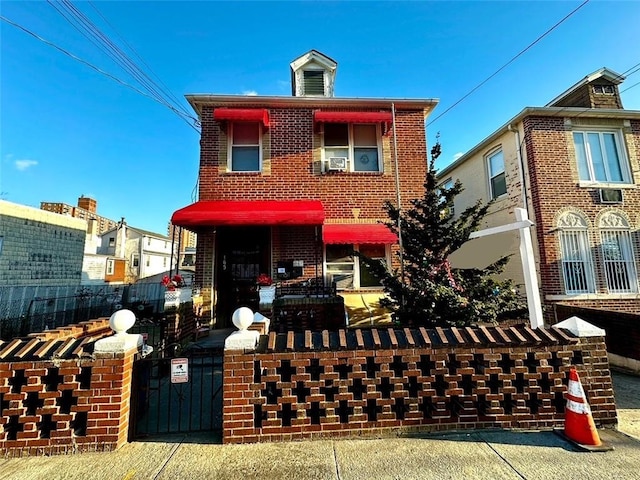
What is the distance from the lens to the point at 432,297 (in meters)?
5.16

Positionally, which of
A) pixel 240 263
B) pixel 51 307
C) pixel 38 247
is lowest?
pixel 51 307

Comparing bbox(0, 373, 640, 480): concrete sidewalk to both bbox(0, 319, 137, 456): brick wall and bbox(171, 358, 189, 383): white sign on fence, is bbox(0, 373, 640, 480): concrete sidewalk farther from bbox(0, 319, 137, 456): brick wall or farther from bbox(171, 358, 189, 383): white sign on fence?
bbox(171, 358, 189, 383): white sign on fence

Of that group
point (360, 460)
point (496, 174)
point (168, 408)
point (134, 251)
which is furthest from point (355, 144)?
point (134, 251)

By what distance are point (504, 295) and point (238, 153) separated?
8.06m

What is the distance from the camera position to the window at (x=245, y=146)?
372 inches

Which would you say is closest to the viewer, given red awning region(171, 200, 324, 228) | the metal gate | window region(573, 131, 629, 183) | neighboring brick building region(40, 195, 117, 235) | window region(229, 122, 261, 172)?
the metal gate

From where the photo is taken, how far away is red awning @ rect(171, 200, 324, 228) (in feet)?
24.6

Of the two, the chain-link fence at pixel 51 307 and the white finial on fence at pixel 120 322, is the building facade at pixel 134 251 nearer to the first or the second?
the chain-link fence at pixel 51 307

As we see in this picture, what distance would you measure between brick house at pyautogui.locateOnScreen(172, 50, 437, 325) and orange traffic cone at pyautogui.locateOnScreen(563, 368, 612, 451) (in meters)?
5.58

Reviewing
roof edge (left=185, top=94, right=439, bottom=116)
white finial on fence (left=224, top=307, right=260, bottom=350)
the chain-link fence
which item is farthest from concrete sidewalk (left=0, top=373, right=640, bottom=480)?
the chain-link fence

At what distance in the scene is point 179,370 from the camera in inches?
147

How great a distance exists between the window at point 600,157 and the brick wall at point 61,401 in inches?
507

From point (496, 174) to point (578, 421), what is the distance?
1007cm

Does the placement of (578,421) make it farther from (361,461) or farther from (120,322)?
(120,322)
